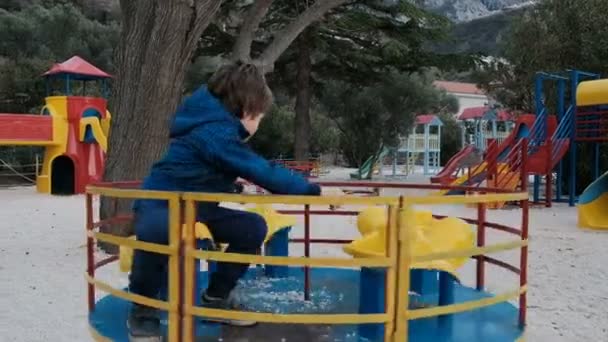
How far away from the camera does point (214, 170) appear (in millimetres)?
2762

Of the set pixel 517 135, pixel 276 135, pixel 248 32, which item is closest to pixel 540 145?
pixel 517 135

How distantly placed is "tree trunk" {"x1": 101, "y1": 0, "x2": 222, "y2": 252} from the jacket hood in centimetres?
525

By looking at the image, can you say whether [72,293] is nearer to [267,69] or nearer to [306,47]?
[267,69]

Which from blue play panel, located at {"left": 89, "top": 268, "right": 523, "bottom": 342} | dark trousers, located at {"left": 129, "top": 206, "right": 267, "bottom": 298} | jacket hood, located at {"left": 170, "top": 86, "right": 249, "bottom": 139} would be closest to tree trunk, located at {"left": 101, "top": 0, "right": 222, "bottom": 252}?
blue play panel, located at {"left": 89, "top": 268, "right": 523, "bottom": 342}

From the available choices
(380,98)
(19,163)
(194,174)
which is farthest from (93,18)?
(194,174)

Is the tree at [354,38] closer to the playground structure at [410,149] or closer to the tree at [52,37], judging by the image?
A: the playground structure at [410,149]

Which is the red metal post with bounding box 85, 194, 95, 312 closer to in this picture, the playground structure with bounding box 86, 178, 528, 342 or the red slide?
the playground structure with bounding box 86, 178, 528, 342

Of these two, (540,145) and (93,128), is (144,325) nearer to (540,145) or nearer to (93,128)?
(540,145)

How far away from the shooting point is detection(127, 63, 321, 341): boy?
8.51ft

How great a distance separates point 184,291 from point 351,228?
28.8 ft

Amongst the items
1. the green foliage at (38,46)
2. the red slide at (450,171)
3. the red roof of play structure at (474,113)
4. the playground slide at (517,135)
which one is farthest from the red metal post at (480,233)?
the red roof of play structure at (474,113)

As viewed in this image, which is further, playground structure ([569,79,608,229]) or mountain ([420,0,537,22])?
mountain ([420,0,537,22])

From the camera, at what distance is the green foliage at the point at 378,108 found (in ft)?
103

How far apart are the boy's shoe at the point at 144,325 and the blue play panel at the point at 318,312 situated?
140 mm
